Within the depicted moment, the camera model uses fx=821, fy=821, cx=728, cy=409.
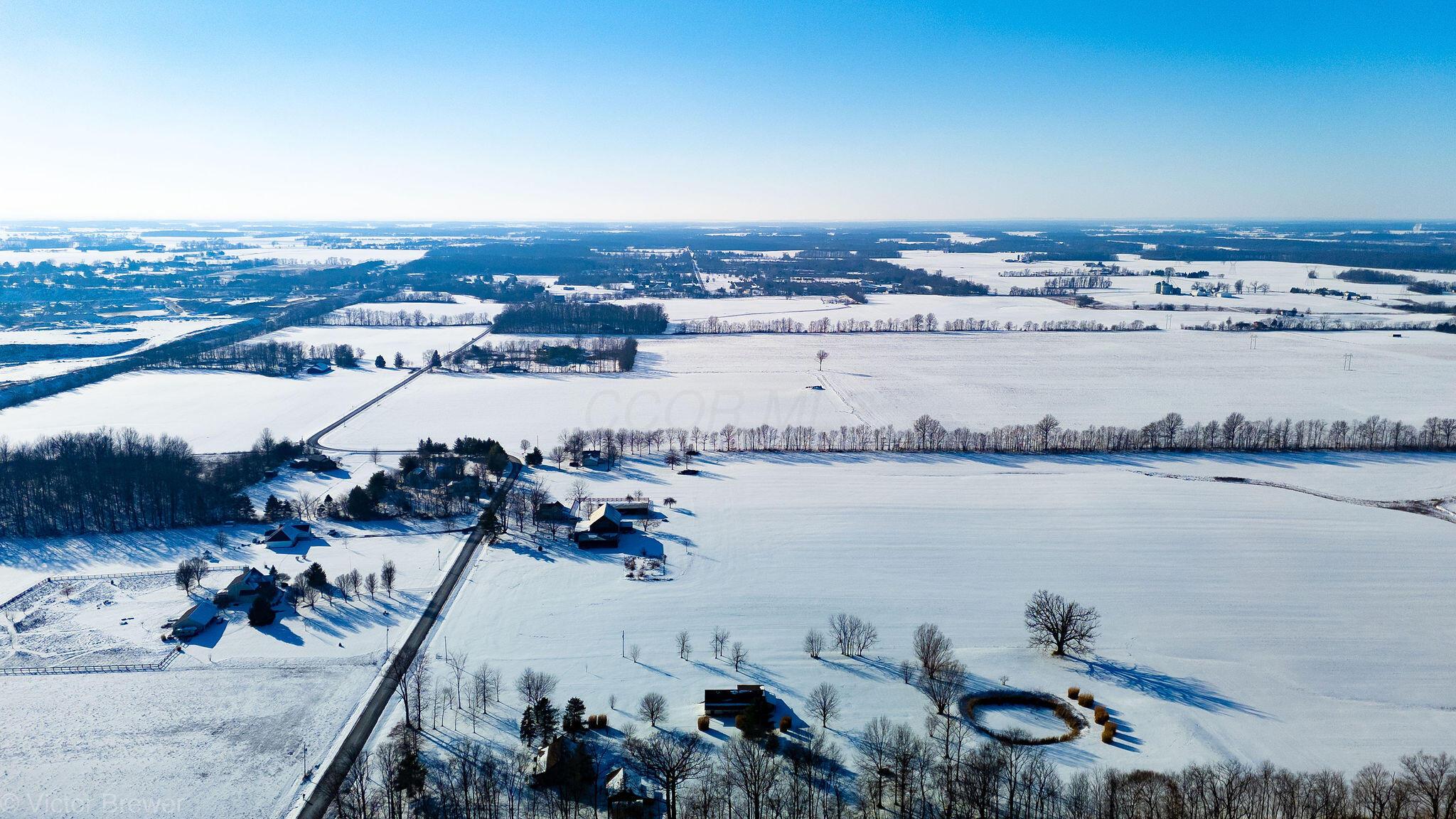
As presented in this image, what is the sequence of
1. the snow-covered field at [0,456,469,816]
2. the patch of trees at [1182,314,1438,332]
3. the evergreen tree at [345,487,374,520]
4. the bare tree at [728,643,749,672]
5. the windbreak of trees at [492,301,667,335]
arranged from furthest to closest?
the windbreak of trees at [492,301,667,335], the patch of trees at [1182,314,1438,332], the evergreen tree at [345,487,374,520], the bare tree at [728,643,749,672], the snow-covered field at [0,456,469,816]

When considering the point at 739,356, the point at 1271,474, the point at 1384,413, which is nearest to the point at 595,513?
the point at 1271,474

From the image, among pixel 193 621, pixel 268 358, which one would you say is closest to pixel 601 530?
pixel 193 621

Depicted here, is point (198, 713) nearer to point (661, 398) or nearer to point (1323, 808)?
point (1323, 808)

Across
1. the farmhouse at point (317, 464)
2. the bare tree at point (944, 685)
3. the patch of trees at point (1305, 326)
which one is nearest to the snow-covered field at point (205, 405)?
the farmhouse at point (317, 464)

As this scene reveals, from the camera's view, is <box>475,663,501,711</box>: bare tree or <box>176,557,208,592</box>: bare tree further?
<box>176,557,208,592</box>: bare tree

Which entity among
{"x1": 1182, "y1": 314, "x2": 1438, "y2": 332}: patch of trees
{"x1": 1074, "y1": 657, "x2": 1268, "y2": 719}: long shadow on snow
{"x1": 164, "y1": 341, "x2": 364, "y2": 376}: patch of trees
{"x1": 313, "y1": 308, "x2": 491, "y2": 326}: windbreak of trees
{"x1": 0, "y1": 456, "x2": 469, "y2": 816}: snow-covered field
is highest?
{"x1": 1182, "y1": 314, "x2": 1438, "y2": 332}: patch of trees

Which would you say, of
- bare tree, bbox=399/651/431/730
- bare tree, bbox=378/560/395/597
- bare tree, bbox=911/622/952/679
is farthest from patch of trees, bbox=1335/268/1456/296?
bare tree, bbox=399/651/431/730

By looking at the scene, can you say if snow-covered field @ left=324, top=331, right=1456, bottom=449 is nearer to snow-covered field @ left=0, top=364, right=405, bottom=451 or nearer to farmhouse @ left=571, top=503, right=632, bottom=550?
snow-covered field @ left=0, top=364, right=405, bottom=451
